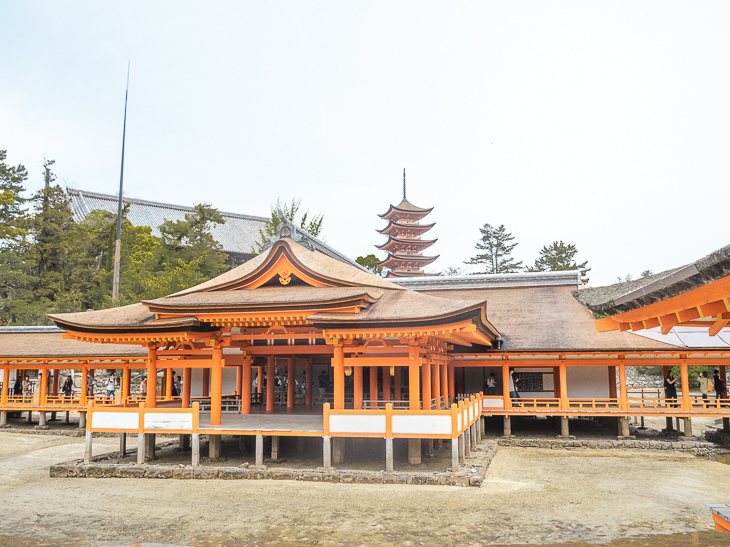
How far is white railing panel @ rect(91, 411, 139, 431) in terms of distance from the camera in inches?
590

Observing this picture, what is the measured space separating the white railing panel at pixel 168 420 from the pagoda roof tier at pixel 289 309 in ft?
6.45

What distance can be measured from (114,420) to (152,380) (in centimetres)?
147

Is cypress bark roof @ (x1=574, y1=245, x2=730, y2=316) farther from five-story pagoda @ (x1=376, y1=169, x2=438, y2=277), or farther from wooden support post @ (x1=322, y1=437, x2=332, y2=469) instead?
five-story pagoda @ (x1=376, y1=169, x2=438, y2=277)

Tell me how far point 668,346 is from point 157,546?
16.2 meters

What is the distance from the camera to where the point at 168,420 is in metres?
14.9

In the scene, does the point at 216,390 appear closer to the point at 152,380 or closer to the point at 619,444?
the point at 152,380

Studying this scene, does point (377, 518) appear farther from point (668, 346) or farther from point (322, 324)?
point (668, 346)

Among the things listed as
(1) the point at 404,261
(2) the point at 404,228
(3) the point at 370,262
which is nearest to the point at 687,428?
(1) the point at 404,261

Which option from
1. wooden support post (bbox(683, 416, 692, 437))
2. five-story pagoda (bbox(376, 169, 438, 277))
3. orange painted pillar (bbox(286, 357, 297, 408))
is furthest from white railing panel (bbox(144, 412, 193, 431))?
five-story pagoda (bbox(376, 169, 438, 277))

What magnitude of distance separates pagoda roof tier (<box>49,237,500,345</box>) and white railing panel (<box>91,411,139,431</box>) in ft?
6.45

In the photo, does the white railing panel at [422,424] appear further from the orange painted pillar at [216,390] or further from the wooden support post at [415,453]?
the orange painted pillar at [216,390]

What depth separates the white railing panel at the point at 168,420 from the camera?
14719 millimetres

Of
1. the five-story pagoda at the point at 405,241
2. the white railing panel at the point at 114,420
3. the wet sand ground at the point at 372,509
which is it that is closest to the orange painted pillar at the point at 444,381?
the wet sand ground at the point at 372,509

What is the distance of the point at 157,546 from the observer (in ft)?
30.1
